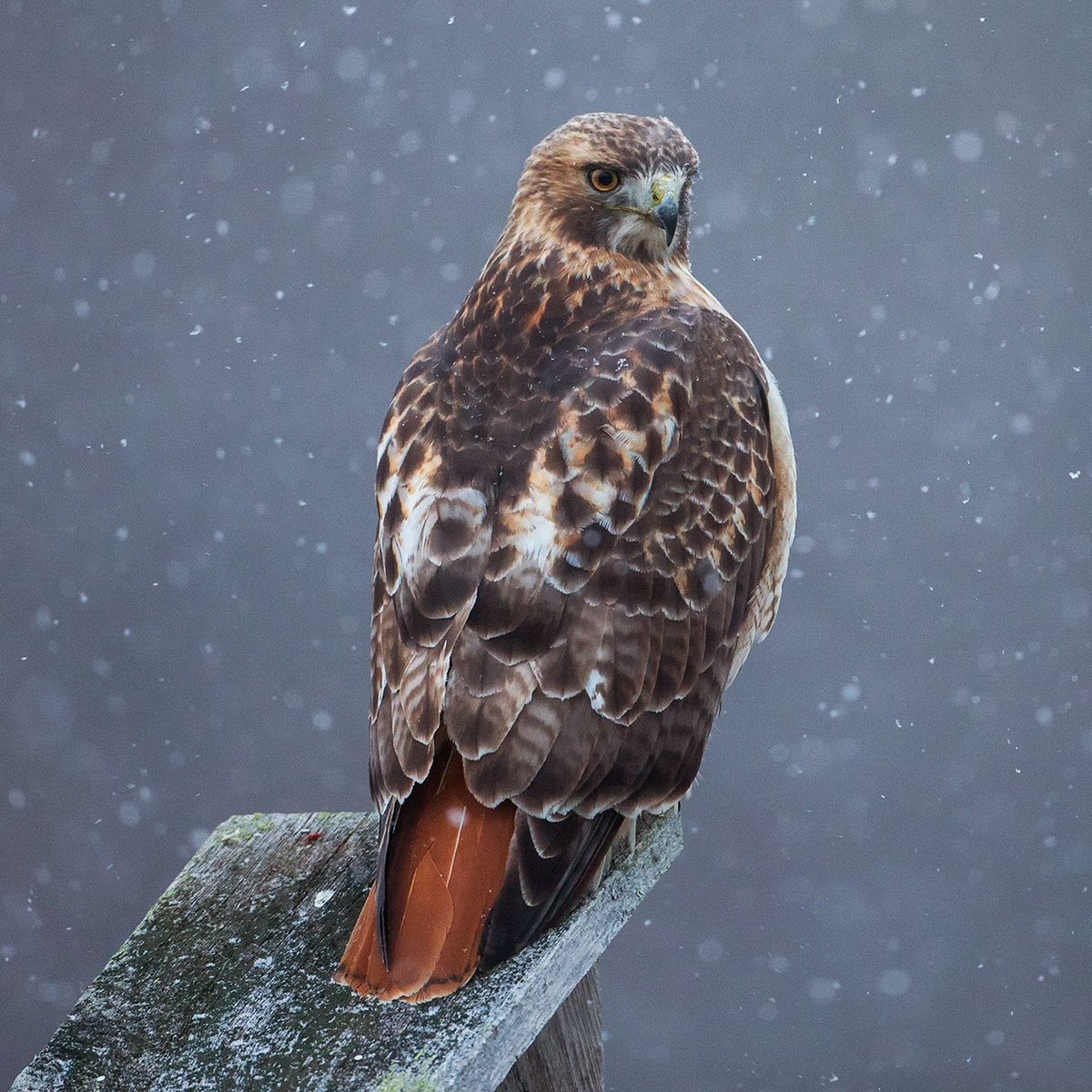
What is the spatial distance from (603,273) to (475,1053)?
833mm

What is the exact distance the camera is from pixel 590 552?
125 cm

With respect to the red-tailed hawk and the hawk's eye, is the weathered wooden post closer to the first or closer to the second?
the red-tailed hawk

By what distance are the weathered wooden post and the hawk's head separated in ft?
2.12

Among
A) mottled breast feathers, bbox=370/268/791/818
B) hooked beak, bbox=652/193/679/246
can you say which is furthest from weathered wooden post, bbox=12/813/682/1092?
hooked beak, bbox=652/193/679/246

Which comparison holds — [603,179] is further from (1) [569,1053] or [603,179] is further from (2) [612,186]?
(1) [569,1053]

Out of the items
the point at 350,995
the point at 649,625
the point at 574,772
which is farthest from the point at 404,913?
the point at 649,625

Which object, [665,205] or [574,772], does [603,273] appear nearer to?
[665,205]

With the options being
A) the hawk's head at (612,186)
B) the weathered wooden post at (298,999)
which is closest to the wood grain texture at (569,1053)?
the weathered wooden post at (298,999)

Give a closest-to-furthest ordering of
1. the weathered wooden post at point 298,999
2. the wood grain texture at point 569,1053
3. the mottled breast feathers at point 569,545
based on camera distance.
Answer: the weathered wooden post at point 298,999, the mottled breast feathers at point 569,545, the wood grain texture at point 569,1053

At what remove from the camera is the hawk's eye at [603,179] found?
1484mm

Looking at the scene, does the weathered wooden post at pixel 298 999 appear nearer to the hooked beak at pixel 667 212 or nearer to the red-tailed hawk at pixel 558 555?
the red-tailed hawk at pixel 558 555

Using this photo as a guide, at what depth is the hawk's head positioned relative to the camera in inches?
58.0

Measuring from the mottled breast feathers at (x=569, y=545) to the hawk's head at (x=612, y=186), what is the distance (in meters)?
0.08

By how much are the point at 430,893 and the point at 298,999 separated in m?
0.16
